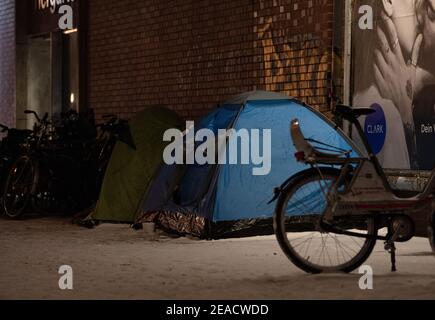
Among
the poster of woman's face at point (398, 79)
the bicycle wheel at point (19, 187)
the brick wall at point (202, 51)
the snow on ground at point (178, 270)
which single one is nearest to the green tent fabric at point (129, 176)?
the snow on ground at point (178, 270)

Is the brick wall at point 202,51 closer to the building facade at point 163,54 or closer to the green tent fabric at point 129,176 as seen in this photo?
the building facade at point 163,54

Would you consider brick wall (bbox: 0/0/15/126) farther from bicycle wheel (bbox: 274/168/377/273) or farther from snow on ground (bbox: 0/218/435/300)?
bicycle wheel (bbox: 274/168/377/273)

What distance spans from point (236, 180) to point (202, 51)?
4.21 meters

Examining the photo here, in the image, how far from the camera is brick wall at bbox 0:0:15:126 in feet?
65.9

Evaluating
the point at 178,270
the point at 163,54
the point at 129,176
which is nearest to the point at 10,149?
the point at 163,54

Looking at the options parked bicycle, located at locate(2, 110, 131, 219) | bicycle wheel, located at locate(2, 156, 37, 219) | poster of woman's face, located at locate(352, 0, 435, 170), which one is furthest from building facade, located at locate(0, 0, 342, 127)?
bicycle wheel, located at locate(2, 156, 37, 219)

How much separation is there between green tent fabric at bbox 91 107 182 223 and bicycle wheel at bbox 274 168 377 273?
3156 mm

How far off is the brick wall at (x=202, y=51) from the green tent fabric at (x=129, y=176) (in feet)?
5.73

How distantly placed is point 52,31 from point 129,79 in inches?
128

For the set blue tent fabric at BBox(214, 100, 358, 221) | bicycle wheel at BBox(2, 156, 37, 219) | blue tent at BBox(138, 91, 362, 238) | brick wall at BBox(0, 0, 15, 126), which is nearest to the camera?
blue tent at BBox(138, 91, 362, 238)

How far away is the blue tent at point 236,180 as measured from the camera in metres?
9.69

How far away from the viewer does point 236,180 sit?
32.2 feet

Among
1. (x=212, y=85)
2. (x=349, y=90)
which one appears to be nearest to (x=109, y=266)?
(x=349, y=90)

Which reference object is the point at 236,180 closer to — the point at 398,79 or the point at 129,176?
the point at 129,176
